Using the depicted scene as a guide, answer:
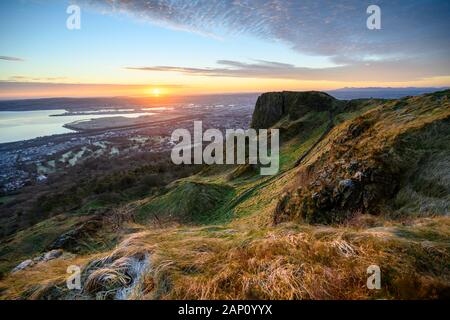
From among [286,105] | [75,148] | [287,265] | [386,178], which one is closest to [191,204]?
[386,178]

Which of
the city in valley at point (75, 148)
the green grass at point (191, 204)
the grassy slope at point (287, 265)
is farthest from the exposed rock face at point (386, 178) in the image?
the city in valley at point (75, 148)

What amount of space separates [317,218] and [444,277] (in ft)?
18.7

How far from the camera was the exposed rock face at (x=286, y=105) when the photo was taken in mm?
36091

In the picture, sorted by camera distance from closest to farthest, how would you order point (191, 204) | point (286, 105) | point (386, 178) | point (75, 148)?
point (386, 178) < point (191, 204) < point (286, 105) < point (75, 148)

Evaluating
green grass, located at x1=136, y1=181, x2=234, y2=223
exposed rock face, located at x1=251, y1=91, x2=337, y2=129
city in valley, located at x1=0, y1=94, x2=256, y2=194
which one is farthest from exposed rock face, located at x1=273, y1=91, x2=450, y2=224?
city in valley, located at x1=0, y1=94, x2=256, y2=194

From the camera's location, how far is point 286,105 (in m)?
40.9

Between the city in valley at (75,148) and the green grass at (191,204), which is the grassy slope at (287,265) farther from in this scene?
the city in valley at (75,148)

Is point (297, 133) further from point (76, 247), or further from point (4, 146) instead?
point (4, 146)

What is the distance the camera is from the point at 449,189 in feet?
23.1

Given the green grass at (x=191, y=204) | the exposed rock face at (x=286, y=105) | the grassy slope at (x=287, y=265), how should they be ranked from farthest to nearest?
the exposed rock face at (x=286, y=105), the green grass at (x=191, y=204), the grassy slope at (x=287, y=265)

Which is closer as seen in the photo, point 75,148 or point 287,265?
point 287,265

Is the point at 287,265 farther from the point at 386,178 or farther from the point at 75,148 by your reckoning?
the point at 75,148

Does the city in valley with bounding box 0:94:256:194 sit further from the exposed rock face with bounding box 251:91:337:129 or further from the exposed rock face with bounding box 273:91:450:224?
the exposed rock face with bounding box 273:91:450:224
